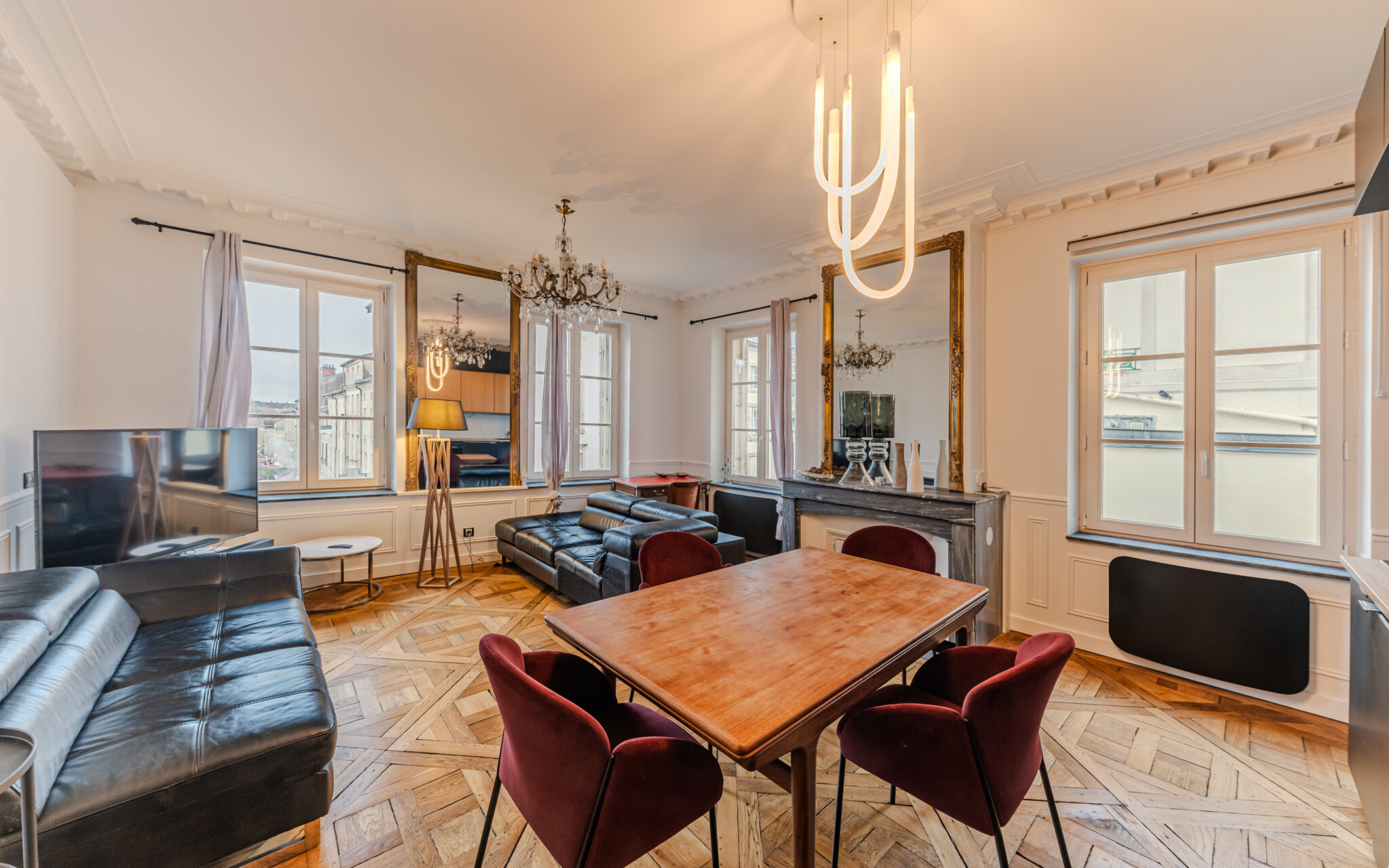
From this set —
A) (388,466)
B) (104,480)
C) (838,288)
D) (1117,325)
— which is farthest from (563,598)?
(1117,325)

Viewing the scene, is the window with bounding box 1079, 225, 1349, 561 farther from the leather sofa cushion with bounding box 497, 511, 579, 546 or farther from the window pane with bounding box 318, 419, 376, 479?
the window pane with bounding box 318, 419, 376, 479

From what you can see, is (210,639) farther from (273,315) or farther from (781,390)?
(781,390)

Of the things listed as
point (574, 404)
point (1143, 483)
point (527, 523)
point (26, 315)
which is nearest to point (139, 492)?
point (26, 315)

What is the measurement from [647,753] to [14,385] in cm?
354

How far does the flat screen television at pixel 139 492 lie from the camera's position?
7.84 feet

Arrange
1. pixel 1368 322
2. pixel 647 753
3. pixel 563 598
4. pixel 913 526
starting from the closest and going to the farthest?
pixel 647 753
pixel 1368 322
pixel 913 526
pixel 563 598

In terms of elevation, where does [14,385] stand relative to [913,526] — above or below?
above

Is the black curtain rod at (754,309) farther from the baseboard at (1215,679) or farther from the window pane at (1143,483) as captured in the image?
the baseboard at (1215,679)

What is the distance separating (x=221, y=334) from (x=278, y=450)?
931mm

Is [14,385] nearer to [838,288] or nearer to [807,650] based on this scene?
[807,650]

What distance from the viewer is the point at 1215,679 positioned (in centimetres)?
273

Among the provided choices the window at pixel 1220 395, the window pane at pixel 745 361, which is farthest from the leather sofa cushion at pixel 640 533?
the window at pixel 1220 395

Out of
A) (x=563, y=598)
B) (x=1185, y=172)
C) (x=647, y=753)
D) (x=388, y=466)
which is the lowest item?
(x=563, y=598)

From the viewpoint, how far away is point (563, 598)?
402cm
